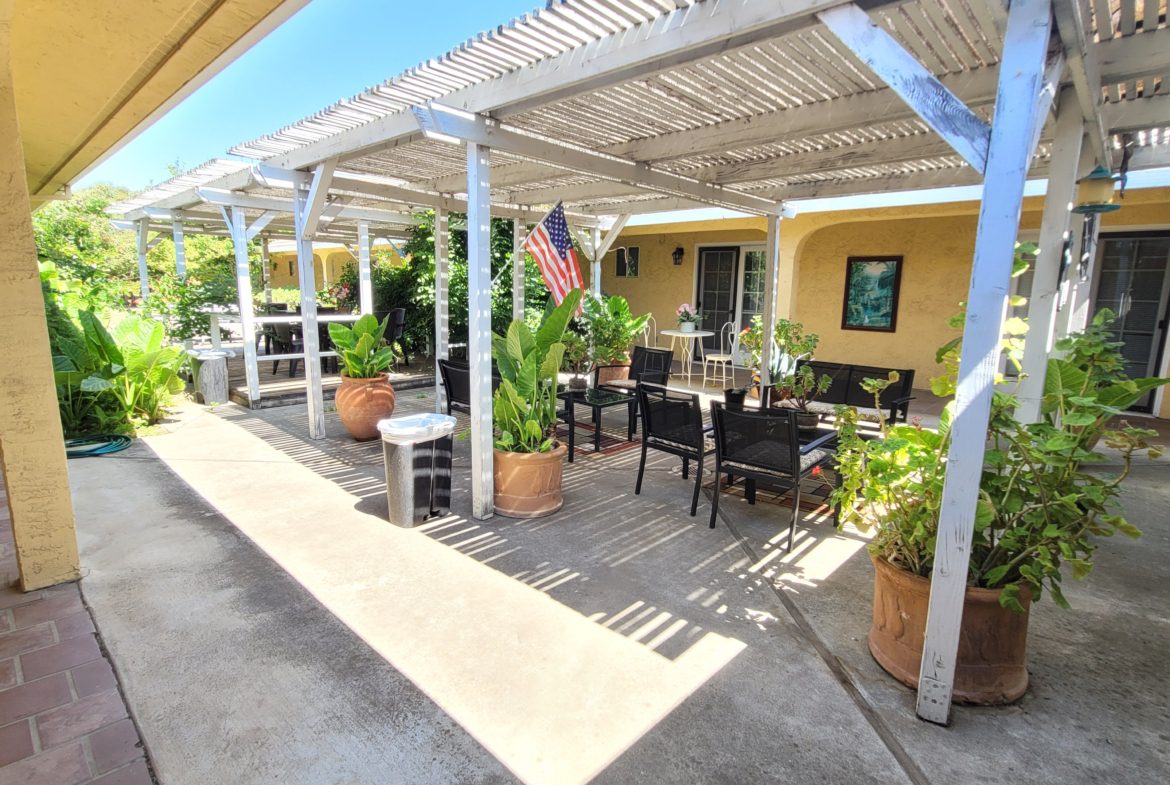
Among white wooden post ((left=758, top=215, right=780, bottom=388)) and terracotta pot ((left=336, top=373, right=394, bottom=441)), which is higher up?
white wooden post ((left=758, top=215, right=780, bottom=388))

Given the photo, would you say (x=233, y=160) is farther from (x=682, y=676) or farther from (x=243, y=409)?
(x=682, y=676)

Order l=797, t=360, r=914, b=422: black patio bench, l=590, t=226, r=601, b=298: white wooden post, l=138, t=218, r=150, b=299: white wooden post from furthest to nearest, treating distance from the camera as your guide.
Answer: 1. l=138, t=218, r=150, b=299: white wooden post
2. l=590, t=226, r=601, b=298: white wooden post
3. l=797, t=360, r=914, b=422: black patio bench

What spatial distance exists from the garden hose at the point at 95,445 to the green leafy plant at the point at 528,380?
12.6 feet

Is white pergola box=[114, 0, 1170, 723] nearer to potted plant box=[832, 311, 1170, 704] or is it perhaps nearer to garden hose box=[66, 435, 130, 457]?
potted plant box=[832, 311, 1170, 704]

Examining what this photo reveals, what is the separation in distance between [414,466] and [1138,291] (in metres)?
8.40

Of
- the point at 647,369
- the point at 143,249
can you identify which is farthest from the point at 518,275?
the point at 143,249

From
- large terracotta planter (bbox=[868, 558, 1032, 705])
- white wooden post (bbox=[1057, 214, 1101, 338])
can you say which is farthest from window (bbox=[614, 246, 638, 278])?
large terracotta planter (bbox=[868, 558, 1032, 705])

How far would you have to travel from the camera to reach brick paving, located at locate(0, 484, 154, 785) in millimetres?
1777

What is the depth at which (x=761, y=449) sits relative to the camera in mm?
3482

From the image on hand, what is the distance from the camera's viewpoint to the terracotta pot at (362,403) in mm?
5449

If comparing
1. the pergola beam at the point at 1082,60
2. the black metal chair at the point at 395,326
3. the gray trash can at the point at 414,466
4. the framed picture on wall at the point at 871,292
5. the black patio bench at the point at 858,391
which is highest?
the pergola beam at the point at 1082,60

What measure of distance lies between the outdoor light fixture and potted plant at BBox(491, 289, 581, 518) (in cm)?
294

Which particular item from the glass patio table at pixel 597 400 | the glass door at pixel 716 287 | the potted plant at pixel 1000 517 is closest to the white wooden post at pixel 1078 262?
the potted plant at pixel 1000 517

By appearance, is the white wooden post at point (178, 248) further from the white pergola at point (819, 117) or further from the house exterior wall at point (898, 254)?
the house exterior wall at point (898, 254)
